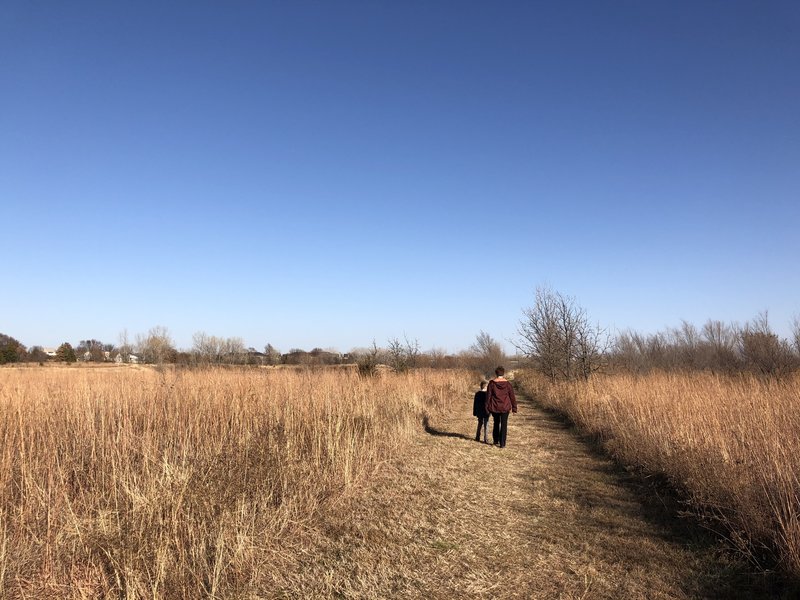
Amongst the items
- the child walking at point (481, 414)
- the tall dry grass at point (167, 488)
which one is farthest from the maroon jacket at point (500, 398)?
the tall dry grass at point (167, 488)

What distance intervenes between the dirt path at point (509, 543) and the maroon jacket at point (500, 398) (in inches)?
84.8

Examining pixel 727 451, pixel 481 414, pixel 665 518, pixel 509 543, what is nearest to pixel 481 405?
pixel 481 414

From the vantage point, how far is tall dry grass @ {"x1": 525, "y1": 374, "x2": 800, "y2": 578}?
440 cm

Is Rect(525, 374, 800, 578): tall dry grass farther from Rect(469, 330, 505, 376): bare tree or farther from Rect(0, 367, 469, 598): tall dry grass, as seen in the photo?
Rect(469, 330, 505, 376): bare tree

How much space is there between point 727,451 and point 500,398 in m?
4.45

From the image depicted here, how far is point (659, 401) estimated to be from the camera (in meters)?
10.4

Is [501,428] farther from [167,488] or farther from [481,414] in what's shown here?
[167,488]

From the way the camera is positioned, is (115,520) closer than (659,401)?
Yes

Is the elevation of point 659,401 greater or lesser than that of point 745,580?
greater

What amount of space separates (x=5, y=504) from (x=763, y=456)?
835 centimetres

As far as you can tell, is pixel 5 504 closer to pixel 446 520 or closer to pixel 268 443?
pixel 268 443

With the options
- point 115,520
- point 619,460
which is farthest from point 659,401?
point 115,520

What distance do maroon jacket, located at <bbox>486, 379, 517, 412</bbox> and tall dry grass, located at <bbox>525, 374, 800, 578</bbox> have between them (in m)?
2.20

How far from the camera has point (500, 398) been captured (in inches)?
395
